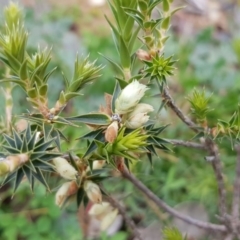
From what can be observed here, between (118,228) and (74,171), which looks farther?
(118,228)

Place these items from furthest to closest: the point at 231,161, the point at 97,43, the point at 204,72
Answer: the point at 97,43
the point at 204,72
the point at 231,161

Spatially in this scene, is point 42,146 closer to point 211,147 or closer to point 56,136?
point 56,136

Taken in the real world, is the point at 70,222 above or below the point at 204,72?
below

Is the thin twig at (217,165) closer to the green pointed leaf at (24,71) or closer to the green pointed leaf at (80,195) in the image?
the green pointed leaf at (80,195)

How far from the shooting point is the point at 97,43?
85.6 inches

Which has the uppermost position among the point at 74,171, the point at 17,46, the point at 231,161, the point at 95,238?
the point at 17,46

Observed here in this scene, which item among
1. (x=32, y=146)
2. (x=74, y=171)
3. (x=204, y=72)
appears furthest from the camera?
(x=204, y=72)

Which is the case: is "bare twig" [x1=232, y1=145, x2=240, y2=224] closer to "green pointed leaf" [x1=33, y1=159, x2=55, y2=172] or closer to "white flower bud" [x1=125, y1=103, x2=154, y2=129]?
"white flower bud" [x1=125, y1=103, x2=154, y2=129]

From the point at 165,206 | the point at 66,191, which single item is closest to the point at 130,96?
the point at 66,191

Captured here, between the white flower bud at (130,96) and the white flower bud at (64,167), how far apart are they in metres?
0.15

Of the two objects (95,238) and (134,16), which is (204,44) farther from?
(134,16)

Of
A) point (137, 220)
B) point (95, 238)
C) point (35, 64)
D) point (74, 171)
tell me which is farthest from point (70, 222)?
point (35, 64)

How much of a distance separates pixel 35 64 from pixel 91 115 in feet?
0.45

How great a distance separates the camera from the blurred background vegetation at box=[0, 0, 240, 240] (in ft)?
5.05
